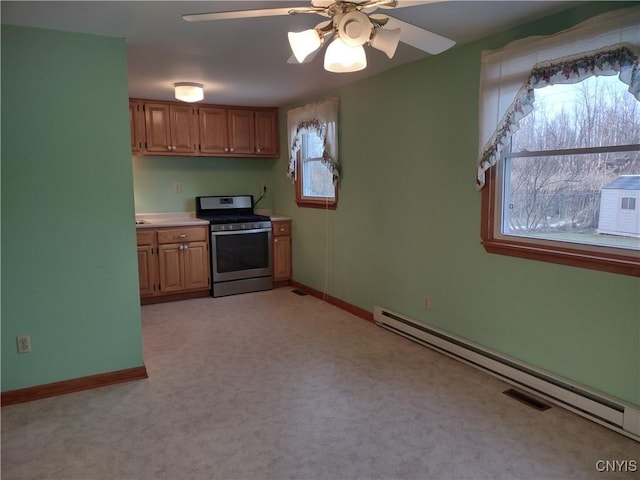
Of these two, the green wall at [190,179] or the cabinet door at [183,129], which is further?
the green wall at [190,179]

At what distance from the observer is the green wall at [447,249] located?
252 centimetres

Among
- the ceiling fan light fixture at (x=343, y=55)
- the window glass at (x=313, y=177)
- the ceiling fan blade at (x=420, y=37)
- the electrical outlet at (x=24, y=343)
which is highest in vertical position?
the ceiling fan blade at (x=420, y=37)

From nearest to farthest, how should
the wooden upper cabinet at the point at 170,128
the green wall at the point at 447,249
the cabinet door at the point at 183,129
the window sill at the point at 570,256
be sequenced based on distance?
the window sill at the point at 570,256, the green wall at the point at 447,249, the wooden upper cabinet at the point at 170,128, the cabinet door at the point at 183,129

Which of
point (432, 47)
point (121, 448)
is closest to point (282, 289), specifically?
point (121, 448)

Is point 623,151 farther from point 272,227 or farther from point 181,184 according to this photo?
point 181,184

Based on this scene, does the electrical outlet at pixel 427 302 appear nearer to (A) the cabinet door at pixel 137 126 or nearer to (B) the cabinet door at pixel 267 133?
(B) the cabinet door at pixel 267 133

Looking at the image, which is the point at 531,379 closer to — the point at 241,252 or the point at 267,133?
the point at 241,252

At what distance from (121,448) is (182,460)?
0.36m

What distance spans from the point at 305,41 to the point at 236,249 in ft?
12.2

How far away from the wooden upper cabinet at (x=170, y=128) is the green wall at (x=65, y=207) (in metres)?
2.18

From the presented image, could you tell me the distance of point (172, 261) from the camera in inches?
199

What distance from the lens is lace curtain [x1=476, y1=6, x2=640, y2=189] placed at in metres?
2.21

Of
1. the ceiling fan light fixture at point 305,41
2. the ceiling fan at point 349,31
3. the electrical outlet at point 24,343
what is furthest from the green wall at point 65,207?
the ceiling fan light fixture at point 305,41

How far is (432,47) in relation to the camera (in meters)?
2.09
